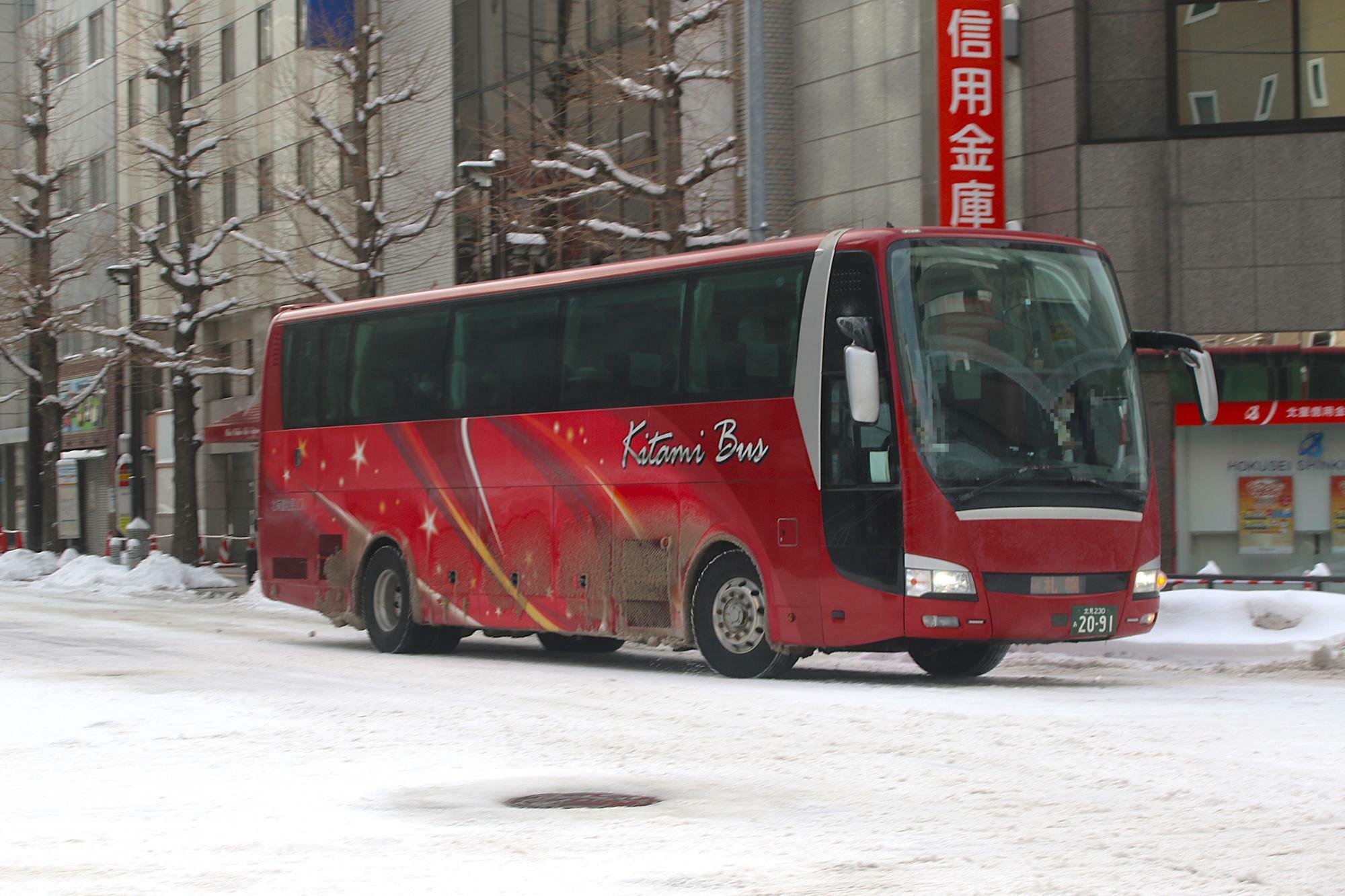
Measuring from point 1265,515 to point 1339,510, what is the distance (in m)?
0.89

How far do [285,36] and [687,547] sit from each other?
108 feet

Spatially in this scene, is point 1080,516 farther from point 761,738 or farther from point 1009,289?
point 761,738

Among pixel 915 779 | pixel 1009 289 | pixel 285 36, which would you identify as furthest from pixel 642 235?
pixel 285 36

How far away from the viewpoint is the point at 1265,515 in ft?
78.8

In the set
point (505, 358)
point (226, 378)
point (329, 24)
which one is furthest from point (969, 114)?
point (226, 378)

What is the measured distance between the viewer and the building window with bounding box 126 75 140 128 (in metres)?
52.4

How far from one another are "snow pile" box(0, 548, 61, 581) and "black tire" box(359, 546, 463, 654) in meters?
23.9

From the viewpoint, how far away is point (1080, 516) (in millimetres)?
14039

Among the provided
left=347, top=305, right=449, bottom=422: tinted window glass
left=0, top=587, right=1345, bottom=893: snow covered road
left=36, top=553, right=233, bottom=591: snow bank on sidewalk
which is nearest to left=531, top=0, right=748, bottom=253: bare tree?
left=347, top=305, right=449, bottom=422: tinted window glass

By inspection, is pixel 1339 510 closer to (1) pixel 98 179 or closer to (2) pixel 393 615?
(2) pixel 393 615

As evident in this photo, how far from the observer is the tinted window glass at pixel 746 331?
47.8 ft

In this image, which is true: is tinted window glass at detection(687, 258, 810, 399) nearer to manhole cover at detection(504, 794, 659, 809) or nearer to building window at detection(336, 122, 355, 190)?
manhole cover at detection(504, 794, 659, 809)

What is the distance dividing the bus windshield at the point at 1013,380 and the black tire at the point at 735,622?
1.98 metres

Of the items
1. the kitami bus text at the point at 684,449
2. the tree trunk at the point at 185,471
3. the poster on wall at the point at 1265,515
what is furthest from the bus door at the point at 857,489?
the tree trunk at the point at 185,471
